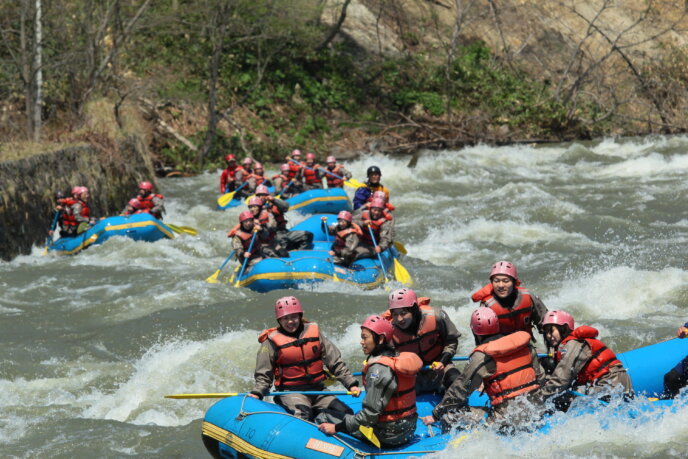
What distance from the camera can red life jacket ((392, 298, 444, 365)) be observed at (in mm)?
6781

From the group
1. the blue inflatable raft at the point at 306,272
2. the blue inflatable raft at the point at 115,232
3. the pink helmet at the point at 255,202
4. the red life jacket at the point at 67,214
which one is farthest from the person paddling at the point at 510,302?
the red life jacket at the point at 67,214

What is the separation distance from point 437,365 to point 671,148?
17.0 meters

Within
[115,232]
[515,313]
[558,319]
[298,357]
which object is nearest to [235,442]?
[298,357]

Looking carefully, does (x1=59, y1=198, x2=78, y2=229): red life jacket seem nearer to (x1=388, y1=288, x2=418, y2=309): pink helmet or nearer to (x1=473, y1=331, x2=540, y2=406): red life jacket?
(x1=388, y1=288, x2=418, y2=309): pink helmet

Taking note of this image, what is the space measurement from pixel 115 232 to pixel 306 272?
4627 mm

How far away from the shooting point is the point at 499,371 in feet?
19.2

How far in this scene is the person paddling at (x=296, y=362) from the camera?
22.0 feet

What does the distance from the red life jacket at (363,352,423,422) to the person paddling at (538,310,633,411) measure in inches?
39.8

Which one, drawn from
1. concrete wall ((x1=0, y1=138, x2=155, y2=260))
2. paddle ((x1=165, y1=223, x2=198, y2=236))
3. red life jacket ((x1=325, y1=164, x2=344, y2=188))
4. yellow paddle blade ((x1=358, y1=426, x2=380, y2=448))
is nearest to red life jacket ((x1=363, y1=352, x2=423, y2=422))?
yellow paddle blade ((x1=358, y1=426, x2=380, y2=448))

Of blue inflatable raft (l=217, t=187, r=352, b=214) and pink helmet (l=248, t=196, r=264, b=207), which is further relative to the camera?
blue inflatable raft (l=217, t=187, r=352, b=214)

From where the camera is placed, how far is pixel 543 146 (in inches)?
963

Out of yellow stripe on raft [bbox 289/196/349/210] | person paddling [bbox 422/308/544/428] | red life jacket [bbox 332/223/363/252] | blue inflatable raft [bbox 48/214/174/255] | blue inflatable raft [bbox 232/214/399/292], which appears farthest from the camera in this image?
yellow stripe on raft [bbox 289/196/349/210]

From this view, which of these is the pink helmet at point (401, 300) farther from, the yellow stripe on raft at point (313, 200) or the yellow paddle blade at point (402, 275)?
the yellow stripe on raft at point (313, 200)

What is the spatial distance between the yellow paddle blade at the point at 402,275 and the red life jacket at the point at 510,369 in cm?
635
